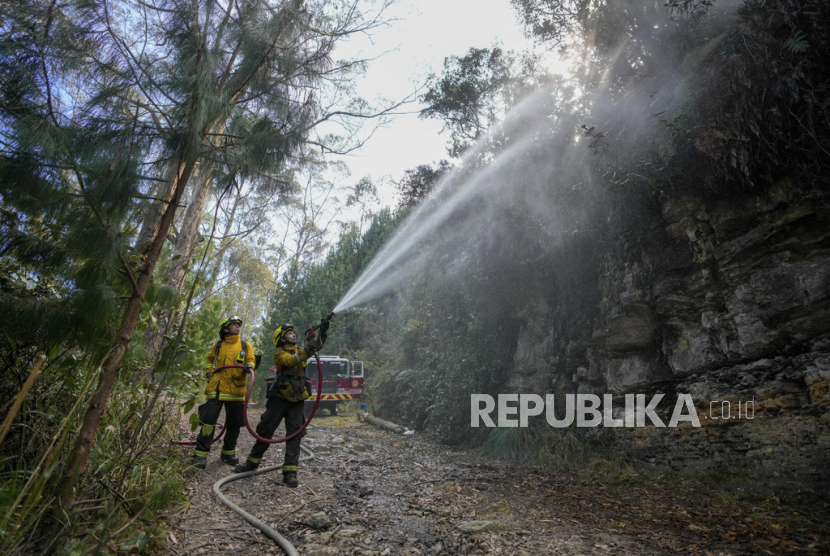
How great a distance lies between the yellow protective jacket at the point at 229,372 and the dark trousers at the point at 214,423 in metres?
0.10

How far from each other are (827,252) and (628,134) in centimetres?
327

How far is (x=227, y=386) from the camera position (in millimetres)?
5398

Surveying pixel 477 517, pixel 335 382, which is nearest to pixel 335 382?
pixel 335 382

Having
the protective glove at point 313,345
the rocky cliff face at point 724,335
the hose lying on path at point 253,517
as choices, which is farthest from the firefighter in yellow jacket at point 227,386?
the rocky cliff face at point 724,335

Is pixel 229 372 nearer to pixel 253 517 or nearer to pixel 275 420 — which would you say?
pixel 275 420

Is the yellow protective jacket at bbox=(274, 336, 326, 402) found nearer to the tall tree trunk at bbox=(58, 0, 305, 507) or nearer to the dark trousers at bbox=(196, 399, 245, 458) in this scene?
the dark trousers at bbox=(196, 399, 245, 458)

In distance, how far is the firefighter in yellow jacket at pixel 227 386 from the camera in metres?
5.29

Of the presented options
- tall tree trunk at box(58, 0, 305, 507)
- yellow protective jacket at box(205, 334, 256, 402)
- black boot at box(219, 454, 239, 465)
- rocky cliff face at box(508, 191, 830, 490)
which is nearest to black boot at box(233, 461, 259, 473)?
black boot at box(219, 454, 239, 465)

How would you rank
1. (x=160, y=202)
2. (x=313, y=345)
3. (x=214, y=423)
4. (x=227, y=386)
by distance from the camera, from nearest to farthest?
(x=160, y=202)
(x=313, y=345)
(x=214, y=423)
(x=227, y=386)

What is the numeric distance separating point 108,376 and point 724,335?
6.31 metres

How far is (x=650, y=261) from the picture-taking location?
259 inches

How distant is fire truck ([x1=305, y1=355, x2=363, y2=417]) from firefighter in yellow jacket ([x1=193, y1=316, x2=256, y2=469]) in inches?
354

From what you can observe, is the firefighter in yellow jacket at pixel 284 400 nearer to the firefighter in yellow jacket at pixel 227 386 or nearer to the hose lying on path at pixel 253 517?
the hose lying on path at pixel 253 517

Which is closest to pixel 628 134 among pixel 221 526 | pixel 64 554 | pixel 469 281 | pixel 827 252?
pixel 827 252
